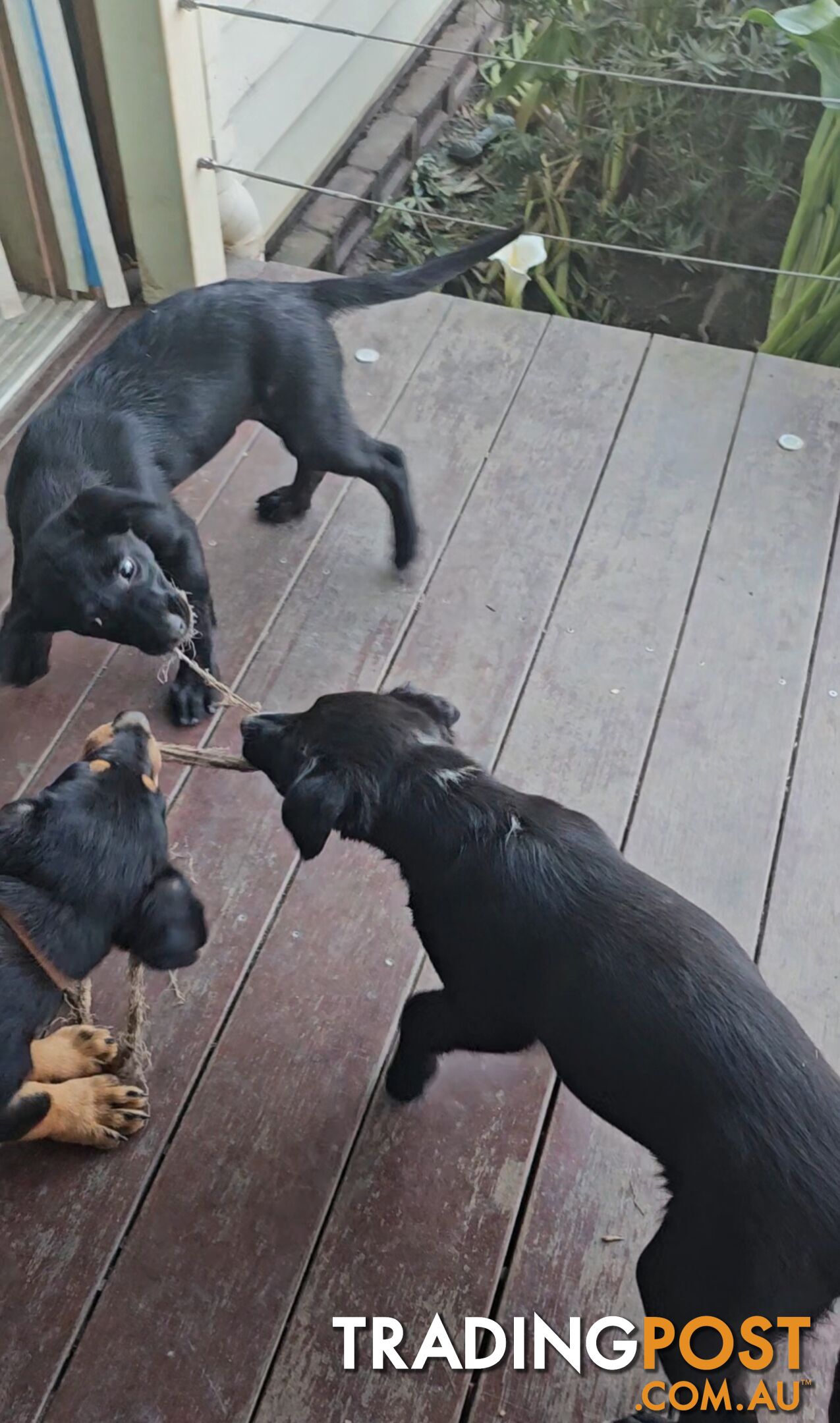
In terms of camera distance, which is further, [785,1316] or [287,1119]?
[287,1119]

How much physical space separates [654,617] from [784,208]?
6.76 ft

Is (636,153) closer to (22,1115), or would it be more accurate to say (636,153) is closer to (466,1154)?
(466,1154)

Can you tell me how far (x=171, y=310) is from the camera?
92.7 inches

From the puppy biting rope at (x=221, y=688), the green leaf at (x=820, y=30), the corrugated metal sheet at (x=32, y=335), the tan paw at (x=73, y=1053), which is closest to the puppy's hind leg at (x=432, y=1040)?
the tan paw at (x=73, y=1053)

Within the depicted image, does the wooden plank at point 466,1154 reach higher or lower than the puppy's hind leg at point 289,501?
lower

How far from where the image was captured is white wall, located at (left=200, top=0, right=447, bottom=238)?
10.9 feet

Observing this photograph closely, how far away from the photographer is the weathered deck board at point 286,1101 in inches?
64.6

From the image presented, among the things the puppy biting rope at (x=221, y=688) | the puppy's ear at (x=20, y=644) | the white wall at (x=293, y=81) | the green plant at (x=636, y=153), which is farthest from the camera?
the green plant at (x=636, y=153)

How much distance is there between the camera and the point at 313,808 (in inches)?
61.2

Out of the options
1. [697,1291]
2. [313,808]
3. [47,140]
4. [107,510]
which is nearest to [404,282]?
[107,510]

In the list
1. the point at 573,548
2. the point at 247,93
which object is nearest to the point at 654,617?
the point at 573,548

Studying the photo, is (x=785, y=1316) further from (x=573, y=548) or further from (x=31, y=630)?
(x=573, y=548)

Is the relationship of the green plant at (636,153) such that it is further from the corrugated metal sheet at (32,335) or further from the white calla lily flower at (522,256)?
the corrugated metal sheet at (32,335)

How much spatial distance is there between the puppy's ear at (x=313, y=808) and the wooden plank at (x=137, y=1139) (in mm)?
531
